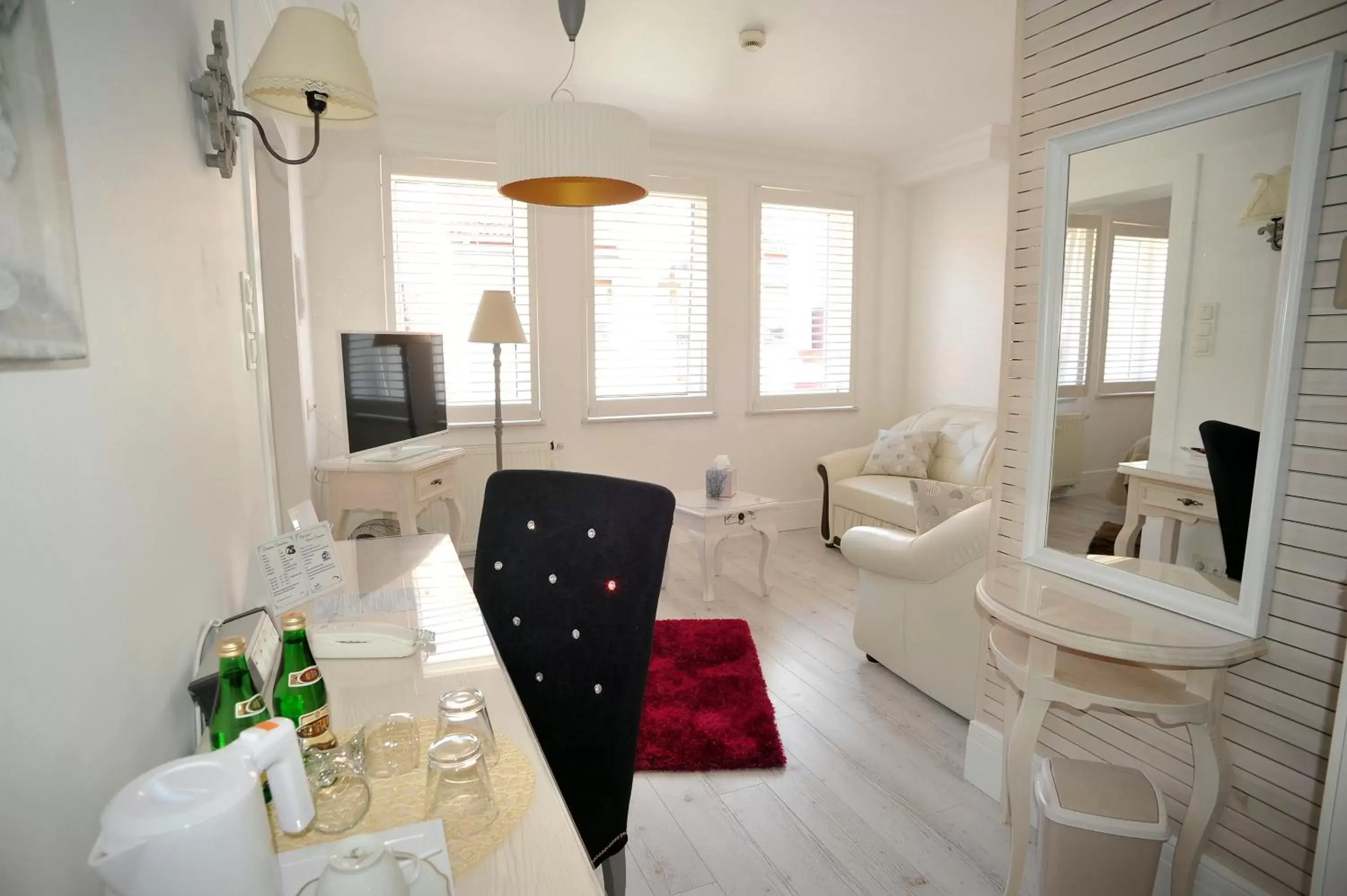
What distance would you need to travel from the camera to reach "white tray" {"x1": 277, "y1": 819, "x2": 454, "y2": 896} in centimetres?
65

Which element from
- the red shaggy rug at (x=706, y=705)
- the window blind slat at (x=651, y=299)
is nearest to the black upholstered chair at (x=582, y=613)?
the red shaggy rug at (x=706, y=705)

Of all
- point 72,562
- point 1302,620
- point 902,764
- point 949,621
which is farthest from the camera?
point 949,621

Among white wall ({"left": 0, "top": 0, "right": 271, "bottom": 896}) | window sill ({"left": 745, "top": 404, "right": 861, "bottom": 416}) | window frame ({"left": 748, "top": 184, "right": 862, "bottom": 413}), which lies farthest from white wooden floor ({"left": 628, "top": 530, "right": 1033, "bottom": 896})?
window frame ({"left": 748, "top": 184, "right": 862, "bottom": 413})

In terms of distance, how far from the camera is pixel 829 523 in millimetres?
4840

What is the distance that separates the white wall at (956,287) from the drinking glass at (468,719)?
4.62 meters

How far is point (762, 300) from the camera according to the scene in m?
5.16

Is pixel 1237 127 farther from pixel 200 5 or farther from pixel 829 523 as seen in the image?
pixel 829 523

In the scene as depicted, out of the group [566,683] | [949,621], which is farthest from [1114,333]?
[566,683]

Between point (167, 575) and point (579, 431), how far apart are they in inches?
147

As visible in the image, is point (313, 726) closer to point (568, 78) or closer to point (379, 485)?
point (379, 485)

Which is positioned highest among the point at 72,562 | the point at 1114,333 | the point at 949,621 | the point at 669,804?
the point at 1114,333

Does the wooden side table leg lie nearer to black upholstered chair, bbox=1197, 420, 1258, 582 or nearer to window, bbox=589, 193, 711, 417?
black upholstered chair, bbox=1197, 420, 1258, 582

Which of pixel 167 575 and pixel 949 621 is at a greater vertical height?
pixel 167 575

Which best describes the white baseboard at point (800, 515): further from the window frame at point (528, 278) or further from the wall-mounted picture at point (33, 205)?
the wall-mounted picture at point (33, 205)
